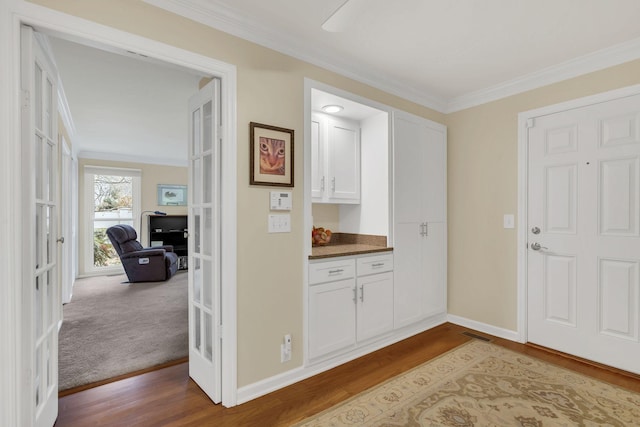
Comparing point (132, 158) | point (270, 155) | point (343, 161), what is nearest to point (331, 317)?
point (270, 155)

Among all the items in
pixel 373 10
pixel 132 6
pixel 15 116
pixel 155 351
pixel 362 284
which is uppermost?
pixel 373 10

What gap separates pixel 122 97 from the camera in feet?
11.3

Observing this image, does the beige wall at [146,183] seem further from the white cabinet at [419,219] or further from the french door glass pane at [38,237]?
the white cabinet at [419,219]

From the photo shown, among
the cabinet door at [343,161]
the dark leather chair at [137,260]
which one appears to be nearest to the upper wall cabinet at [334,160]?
Answer: the cabinet door at [343,161]

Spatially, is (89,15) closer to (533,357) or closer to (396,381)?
(396,381)

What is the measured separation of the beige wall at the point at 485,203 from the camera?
305 cm

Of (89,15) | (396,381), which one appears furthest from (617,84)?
(89,15)

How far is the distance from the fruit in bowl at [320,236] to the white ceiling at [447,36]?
1452 mm

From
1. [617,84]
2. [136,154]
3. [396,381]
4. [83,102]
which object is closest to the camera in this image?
[396,381]

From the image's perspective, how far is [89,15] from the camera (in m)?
1.57

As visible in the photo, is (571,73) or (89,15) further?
(571,73)

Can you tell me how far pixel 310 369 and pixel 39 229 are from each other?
6.33ft

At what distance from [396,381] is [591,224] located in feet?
6.69

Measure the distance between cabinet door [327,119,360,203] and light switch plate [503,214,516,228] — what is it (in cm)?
146
